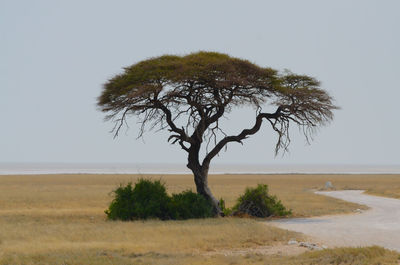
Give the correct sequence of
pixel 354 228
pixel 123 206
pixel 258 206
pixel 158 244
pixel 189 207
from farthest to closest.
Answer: pixel 258 206 < pixel 189 207 < pixel 123 206 < pixel 354 228 < pixel 158 244

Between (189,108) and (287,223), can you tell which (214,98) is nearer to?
(189,108)

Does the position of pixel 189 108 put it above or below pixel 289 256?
above

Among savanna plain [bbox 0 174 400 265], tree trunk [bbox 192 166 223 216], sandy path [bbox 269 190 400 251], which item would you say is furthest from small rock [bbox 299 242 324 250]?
tree trunk [bbox 192 166 223 216]

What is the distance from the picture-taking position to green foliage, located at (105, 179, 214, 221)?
79.6 ft

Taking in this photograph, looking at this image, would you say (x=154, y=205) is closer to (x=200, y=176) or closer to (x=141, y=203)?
(x=141, y=203)

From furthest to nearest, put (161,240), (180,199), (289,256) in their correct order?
(180,199) < (161,240) < (289,256)

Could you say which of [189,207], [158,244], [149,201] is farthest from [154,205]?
[158,244]

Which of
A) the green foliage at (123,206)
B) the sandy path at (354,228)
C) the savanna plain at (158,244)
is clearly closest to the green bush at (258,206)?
the sandy path at (354,228)

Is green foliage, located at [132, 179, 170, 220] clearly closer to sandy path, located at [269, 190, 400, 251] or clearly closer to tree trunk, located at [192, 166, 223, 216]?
tree trunk, located at [192, 166, 223, 216]

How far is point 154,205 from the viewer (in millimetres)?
24500

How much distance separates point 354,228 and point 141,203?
9280 mm

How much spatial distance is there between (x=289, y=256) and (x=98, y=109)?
15414 millimetres

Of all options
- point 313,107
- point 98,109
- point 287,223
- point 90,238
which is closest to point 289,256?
point 90,238

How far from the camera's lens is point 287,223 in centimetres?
2356
